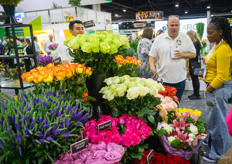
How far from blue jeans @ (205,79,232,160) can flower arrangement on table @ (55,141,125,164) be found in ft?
5.03

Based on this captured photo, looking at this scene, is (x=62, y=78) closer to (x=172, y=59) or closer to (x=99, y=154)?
(x=99, y=154)

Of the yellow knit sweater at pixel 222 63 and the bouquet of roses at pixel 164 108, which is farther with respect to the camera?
the yellow knit sweater at pixel 222 63

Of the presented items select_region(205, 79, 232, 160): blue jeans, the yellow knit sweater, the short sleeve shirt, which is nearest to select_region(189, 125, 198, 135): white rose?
the yellow knit sweater

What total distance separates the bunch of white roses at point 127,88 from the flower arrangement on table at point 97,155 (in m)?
0.32

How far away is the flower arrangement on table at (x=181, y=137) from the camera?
1142mm

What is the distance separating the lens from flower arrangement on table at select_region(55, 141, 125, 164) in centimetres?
88

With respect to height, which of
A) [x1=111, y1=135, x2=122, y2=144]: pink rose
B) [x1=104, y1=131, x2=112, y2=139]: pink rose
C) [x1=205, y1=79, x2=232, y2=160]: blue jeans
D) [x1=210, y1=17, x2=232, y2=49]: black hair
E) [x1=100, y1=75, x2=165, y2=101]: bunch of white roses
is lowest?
[x1=205, y1=79, x2=232, y2=160]: blue jeans

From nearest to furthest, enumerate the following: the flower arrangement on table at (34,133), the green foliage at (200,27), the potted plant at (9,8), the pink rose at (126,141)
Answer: the flower arrangement on table at (34,133) < the pink rose at (126,141) < the potted plant at (9,8) < the green foliage at (200,27)

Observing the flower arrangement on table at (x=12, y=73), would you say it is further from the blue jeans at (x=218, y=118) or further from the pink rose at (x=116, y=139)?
the blue jeans at (x=218, y=118)

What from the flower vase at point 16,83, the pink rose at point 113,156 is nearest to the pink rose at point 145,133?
the pink rose at point 113,156

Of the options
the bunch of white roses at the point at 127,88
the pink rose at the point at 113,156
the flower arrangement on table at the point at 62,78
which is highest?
the flower arrangement on table at the point at 62,78

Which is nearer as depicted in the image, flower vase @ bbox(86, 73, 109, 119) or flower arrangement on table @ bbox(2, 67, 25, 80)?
flower vase @ bbox(86, 73, 109, 119)

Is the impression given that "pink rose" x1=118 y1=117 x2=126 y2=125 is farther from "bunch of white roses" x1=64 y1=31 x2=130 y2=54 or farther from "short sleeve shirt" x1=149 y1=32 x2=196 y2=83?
"short sleeve shirt" x1=149 y1=32 x2=196 y2=83

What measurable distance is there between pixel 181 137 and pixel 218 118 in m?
1.24
